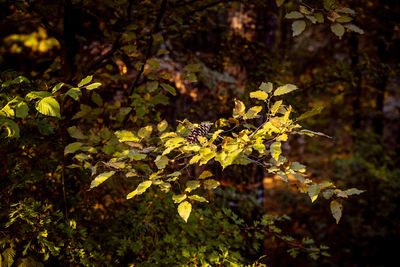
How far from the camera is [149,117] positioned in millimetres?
3129

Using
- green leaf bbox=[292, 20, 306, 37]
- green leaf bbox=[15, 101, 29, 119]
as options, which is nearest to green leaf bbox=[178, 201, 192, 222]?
green leaf bbox=[15, 101, 29, 119]

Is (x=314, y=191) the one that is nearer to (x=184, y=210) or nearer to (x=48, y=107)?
(x=184, y=210)

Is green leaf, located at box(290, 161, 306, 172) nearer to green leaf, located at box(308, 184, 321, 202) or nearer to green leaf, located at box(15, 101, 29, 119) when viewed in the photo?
green leaf, located at box(308, 184, 321, 202)

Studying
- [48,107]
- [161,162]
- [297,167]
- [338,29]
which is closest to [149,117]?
[161,162]

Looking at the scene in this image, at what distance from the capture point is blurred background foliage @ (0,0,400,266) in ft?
6.25

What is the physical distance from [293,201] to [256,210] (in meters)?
5.19

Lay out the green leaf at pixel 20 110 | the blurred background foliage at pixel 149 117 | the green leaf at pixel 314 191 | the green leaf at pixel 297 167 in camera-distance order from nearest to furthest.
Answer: the green leaf at pixel 20 110
the green leaf at pixel 314 191
the green leaf at pixel 297 167
the blurred background foliage at pixel 149 117

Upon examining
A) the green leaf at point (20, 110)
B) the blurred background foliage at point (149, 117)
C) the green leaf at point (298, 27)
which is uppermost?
the green leaf at point (298, 27)

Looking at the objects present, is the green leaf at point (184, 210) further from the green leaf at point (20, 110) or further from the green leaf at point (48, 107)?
the green leaf at point (20, 110)

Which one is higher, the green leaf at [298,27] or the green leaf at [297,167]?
the green leaf at [298,27]

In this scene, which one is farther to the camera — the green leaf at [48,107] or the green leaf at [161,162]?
the green leaf at [161,162]

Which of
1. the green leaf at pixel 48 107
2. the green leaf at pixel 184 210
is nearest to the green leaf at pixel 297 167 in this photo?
the green leaf at pixel 184 210

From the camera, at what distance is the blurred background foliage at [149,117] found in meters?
1.91

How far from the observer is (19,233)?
1.68 m
